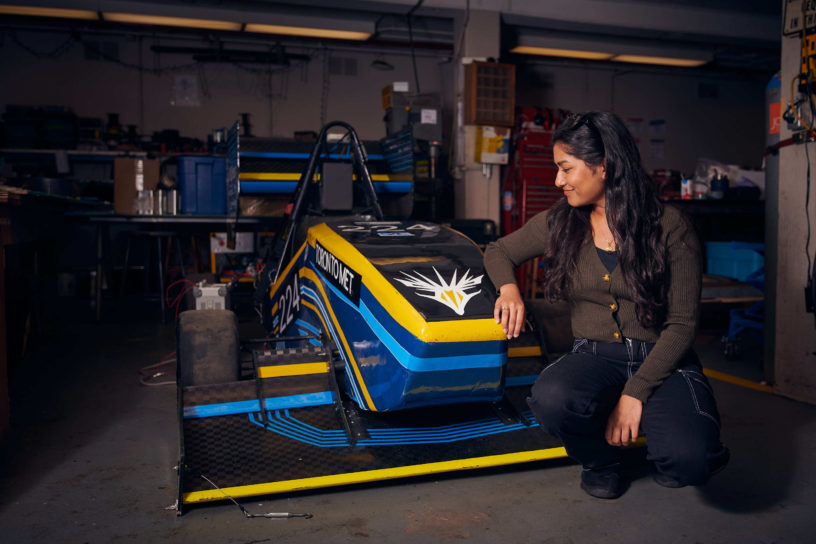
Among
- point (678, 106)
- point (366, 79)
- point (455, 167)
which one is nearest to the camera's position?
point (455, 167)

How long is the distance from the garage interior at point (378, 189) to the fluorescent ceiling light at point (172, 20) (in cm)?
6

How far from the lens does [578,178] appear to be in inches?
72.6

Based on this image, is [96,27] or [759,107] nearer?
[96,27]

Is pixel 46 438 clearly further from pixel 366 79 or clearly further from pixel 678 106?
pixel 678 106

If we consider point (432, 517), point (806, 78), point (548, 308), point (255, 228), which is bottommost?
point (432, 517)

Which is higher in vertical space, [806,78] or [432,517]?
[806,78]

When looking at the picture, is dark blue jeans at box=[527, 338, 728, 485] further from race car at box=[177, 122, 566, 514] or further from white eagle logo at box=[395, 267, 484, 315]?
white eagle logo at box=[395, 267, 484, 315]

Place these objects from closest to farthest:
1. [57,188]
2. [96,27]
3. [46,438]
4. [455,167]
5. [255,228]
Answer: [46,438]
[57,188]
[255,228]
[455,167]
[96,27]

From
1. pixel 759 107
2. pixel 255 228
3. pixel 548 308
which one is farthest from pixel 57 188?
pixel 759 107

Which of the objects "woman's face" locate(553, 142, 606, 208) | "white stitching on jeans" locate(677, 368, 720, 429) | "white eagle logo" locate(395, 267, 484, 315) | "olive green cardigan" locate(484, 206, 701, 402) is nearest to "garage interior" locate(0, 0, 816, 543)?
"white stitching on jeans" locate(677, 368, 720, 429)

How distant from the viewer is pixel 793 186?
→ 3.19m

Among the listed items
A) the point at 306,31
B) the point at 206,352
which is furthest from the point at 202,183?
the point at 206,352

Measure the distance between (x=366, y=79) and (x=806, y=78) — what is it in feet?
23.9

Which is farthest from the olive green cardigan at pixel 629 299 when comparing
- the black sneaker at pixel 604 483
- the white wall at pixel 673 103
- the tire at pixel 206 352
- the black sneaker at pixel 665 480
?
the white wall at pixel 673 103
